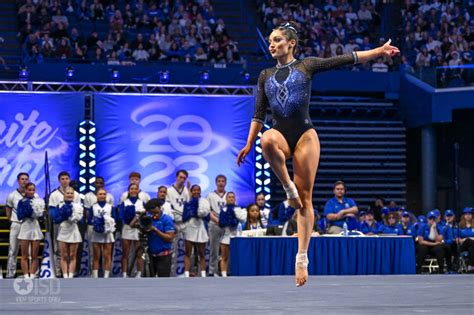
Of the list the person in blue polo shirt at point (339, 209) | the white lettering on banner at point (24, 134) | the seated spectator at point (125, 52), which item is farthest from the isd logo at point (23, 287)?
the seated spectator at point (125, 52)

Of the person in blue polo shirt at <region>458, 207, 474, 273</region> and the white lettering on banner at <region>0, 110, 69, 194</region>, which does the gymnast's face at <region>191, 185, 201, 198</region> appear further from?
the person in blue polo shirt at <region>458, 207, 474, 273</region>

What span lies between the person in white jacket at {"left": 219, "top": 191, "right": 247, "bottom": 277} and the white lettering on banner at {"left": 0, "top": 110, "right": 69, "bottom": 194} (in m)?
3.38

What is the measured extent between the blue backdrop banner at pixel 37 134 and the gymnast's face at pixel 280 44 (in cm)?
1007

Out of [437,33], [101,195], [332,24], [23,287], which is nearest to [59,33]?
[101,195]

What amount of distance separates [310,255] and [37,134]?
5.85m

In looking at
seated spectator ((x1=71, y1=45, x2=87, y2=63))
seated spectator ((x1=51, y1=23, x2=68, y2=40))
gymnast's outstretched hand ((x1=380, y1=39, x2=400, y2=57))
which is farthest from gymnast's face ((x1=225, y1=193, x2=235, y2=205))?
gymnast's outstretched hand ((x1=380, y1=39, x2=400, y2=57))

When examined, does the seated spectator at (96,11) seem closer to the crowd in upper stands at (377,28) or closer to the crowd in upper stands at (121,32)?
the crowd in upper stands at (121,32)

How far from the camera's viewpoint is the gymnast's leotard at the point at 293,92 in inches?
288

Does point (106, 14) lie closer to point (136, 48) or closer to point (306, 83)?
point (136, 48)

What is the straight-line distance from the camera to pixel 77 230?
15.0 meters

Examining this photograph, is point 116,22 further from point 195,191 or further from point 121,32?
point 195,191

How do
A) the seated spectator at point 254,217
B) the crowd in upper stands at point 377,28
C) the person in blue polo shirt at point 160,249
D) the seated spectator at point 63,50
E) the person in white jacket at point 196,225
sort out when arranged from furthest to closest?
the crowd in upper stands at point 377,28 → the seated spectator at point 63,50 → the seated spectator at point 254,217 → the person in white jacket at point 196,225 → the person in blue polo shirt at point 160,249

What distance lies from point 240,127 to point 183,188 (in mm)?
2390

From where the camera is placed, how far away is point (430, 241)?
17.2m
